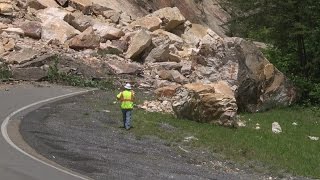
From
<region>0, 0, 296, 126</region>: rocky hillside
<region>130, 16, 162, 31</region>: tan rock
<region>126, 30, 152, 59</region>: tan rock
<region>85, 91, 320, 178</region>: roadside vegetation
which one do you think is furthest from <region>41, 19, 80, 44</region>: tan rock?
<region>85, 91, 320, 178</region>: roadside vegetation

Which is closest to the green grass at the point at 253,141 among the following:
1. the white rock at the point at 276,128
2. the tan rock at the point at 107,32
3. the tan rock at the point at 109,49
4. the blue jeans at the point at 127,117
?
the white rock at the point at 276,128

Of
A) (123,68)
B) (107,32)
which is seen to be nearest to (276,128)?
(123,68)

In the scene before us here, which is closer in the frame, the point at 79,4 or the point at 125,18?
the point at 79,4

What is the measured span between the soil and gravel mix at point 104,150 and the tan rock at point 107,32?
19715mm

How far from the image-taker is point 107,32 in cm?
4222

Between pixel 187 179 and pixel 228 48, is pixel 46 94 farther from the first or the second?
pixel 187 179

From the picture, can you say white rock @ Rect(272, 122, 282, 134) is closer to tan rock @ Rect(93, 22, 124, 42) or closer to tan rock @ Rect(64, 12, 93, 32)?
tan rock @ Rect(93, 22, 124, 42)

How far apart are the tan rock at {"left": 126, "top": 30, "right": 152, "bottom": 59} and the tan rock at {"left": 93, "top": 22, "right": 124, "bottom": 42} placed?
1.49 meters

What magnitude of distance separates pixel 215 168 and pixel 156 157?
1.70 meters

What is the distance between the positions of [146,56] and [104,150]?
25.2 metres

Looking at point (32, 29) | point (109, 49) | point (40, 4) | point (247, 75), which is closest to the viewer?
point (247, 75)

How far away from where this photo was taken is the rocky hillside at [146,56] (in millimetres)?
26172

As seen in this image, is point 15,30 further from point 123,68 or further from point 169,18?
point 169,18

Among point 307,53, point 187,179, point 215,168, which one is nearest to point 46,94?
point 215,168
